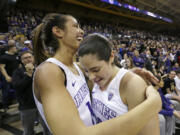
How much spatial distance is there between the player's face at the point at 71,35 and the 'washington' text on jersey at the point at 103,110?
38 cm

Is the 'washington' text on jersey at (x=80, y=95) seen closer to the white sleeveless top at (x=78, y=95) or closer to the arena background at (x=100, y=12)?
the white sleeveless top at (x=78, y=95)

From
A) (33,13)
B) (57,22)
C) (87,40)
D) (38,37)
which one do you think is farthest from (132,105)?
(33,13)

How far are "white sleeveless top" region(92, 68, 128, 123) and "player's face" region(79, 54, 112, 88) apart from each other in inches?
2.1

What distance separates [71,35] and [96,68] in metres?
0.28

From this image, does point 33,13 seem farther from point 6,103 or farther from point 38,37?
point 38,37

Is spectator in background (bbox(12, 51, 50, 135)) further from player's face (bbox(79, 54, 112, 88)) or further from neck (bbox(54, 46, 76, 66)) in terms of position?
player's face (bbox(79, 54, 112, 88))

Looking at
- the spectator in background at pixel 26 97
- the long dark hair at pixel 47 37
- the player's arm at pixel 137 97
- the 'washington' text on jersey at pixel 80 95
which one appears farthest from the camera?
the spectator in background at pixel 26 97

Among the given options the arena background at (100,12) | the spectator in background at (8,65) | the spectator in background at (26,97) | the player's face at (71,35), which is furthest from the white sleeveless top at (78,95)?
the spectator in background at (8,65)

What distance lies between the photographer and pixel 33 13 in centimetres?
1182

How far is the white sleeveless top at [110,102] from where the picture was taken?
0.88m

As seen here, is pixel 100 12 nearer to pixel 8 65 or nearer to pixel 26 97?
pixel 8 65

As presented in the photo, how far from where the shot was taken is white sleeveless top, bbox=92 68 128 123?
0.88m

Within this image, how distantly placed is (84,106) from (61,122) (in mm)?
329

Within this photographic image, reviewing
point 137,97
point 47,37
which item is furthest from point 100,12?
point 137,97
